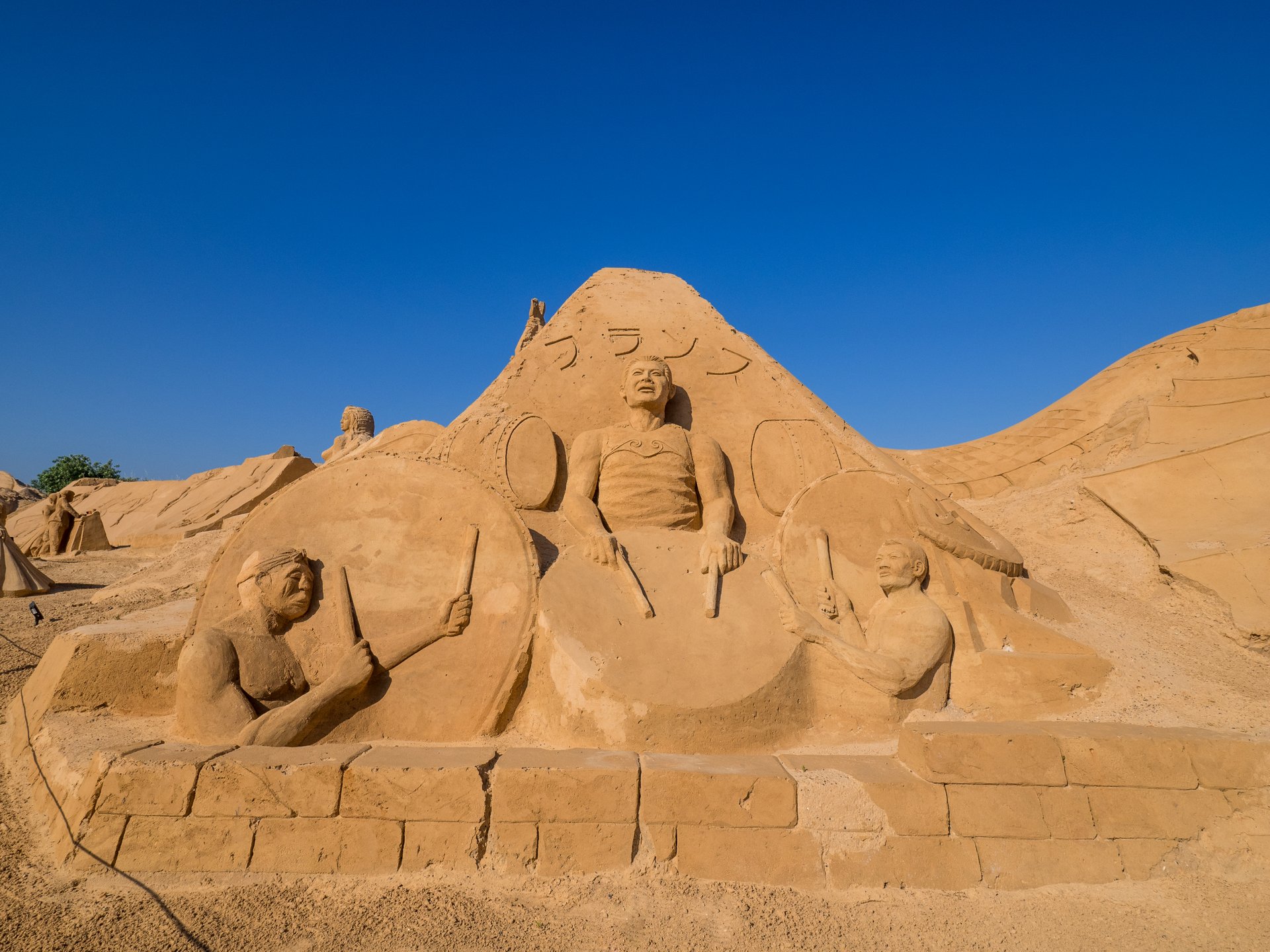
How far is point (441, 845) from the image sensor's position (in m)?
2.90

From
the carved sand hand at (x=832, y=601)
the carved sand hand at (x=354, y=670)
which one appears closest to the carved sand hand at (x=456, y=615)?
the carved sand hand at (x=354, y=670)

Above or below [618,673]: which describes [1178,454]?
above

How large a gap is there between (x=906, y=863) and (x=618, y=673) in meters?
1.53

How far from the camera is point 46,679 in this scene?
419 centimetres

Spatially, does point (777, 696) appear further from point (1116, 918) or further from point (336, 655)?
point (336, 655)

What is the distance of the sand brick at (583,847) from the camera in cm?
288

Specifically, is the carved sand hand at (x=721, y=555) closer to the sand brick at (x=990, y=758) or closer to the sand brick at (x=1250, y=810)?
the sand brick at (x=990, y=758)

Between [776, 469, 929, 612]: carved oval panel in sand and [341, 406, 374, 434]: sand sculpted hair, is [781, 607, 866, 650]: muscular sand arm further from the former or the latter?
[341, 406, 374, 434]: sand sculpted hair

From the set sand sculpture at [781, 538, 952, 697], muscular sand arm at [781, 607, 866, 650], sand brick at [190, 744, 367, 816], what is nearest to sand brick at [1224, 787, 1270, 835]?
sand sculpture at [781, 538, 952, 697]

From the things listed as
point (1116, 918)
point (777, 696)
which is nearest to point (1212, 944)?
point (1116, 918)

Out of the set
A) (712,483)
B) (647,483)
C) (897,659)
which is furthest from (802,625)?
(647,483)

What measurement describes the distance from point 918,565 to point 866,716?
3.22ft

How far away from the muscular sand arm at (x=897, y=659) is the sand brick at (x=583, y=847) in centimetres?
158

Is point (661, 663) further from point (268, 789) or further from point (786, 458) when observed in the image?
point (786, 458)
